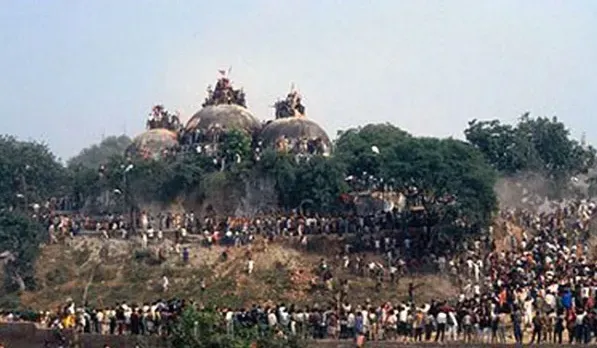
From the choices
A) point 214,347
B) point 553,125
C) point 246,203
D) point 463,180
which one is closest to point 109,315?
point 214,347

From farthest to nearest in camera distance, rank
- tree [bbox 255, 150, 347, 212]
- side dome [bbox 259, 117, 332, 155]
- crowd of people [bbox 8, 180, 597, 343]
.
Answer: side dome [bbox 259, 117, 332, 155] → tree [bbox 255, 150, 347, 212] → crowd of people [bbox 8, 180, 597, 343]

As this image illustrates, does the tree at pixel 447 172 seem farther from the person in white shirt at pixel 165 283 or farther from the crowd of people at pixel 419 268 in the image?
the person in white shirt at pixel 165 283

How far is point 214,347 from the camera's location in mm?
21156

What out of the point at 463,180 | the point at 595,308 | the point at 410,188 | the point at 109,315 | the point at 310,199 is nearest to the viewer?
the point at 595,308

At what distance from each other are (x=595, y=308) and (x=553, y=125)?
33.2 metres

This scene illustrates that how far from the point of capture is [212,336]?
21375mm

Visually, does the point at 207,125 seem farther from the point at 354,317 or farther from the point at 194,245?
the point at 354,317

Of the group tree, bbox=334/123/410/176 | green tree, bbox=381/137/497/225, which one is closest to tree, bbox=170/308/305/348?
green tree, bbox=381/137/497/225

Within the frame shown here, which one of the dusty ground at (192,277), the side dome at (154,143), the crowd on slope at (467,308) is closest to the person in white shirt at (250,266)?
the dusty ground at (192,277)

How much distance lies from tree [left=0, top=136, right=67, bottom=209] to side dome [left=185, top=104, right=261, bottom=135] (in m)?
8.13

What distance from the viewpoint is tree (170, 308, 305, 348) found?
69.5ft

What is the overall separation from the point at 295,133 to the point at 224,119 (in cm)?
419

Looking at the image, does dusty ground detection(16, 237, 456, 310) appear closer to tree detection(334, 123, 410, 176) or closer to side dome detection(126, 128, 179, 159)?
tree detection(334, 123, 410, 176)

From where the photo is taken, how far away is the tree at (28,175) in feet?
185
